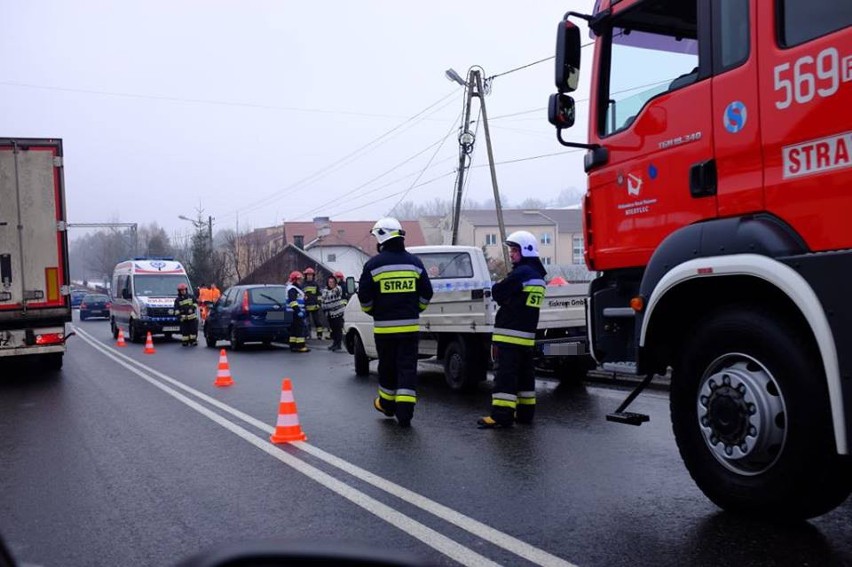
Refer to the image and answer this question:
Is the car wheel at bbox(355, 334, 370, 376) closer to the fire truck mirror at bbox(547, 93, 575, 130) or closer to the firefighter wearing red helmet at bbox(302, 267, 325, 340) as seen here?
the firefighter wearing red helmet at bbox(302, 267, 325, 340)

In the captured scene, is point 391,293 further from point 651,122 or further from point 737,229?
point 737,229

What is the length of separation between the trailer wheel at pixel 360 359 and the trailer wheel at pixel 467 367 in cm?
267

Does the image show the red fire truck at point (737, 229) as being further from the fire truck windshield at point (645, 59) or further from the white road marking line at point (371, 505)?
the white road marking line at point (371, 505)

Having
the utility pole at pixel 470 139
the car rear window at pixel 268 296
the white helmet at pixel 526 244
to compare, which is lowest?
Answer: the car rear window at pixel 268 296

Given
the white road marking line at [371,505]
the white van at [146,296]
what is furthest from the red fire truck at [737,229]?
the white van at [146,296]

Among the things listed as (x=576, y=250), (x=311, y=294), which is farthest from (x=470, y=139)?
(x=576, y=250)

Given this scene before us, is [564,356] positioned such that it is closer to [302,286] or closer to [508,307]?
[508,307]

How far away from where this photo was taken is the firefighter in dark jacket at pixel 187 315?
21.9m

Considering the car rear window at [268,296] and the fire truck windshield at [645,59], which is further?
the car rear window at [268,296]

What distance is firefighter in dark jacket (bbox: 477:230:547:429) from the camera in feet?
24.8

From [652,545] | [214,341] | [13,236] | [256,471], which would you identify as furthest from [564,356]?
[214,341]

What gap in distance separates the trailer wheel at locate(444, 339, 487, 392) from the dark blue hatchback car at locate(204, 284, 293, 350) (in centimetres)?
975

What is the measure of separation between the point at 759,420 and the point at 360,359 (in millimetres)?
9214

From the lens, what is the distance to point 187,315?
2188 centimetres
